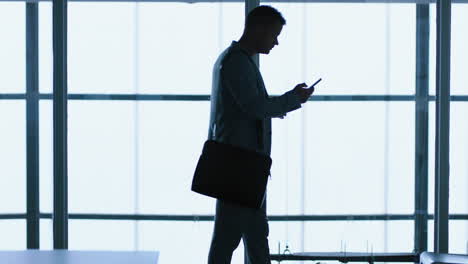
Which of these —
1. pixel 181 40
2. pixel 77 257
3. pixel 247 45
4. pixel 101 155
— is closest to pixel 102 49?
pixel 181 40

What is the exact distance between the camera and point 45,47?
3596mm

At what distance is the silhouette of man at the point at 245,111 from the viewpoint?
2609 millimetres

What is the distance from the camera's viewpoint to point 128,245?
12.3 feet

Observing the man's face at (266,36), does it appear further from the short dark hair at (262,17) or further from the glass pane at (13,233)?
the glass pane at (13,233)

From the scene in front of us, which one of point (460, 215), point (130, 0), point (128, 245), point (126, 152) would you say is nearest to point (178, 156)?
point (126, 152)

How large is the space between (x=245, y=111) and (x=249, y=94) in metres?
0.06

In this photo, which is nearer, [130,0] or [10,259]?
[10,259]

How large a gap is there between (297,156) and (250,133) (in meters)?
0.99

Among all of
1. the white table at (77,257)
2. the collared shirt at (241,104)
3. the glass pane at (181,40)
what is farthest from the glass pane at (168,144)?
the white table at (77,257)

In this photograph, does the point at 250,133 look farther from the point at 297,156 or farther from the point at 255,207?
the point at 297,156

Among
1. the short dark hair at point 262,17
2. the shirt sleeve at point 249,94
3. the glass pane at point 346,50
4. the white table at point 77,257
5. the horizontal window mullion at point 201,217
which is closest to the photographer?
the white table at point 77,257

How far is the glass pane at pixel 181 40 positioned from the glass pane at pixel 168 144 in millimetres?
108

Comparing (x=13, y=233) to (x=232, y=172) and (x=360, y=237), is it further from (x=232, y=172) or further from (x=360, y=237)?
(x=360, y=237)

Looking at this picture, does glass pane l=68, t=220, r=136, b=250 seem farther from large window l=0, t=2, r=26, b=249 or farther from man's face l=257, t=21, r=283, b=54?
man's face l=257, t=21, r=283, b=54
